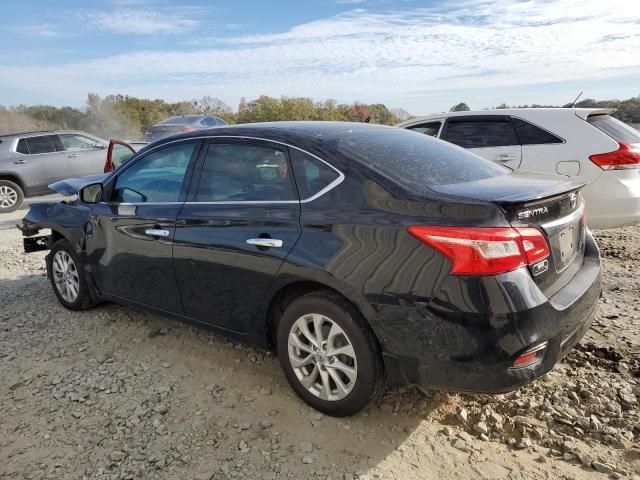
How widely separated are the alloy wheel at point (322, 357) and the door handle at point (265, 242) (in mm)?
429

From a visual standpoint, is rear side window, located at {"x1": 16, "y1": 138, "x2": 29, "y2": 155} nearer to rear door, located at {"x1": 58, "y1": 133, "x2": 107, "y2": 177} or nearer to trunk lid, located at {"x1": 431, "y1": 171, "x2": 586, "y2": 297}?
Answer: rear door, located at {"x1": 58, "y1": 133, "x2": 107, "y2": 177}

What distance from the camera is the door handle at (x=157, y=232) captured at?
341cm

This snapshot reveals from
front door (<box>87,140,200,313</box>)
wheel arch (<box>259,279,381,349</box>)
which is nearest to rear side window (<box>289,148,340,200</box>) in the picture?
wheel arch (<box>259,279,381,349</box>)

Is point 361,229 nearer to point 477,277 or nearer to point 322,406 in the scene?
point 477,277

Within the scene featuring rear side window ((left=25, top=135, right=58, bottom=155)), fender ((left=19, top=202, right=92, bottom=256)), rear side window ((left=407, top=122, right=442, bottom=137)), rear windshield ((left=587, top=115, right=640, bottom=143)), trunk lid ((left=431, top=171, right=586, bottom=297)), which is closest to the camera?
trunk lid ((left=431, top=171, right=586, bottom=297))

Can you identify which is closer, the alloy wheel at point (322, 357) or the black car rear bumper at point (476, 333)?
the black car rear bumper at point (476, 333)

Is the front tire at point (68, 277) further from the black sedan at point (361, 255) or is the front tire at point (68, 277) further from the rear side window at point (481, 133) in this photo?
the rear side window at point (481, 133)

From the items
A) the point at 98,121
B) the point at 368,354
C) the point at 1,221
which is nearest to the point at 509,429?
the point at 368,354

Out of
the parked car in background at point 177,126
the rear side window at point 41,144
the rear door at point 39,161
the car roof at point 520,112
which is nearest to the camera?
the car roof at point 520,112

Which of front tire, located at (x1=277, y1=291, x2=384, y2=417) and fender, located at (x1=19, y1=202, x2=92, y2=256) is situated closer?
front tire, located at (x1=277, y1=291, x2=384, y2=417)

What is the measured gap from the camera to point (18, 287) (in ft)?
17.1

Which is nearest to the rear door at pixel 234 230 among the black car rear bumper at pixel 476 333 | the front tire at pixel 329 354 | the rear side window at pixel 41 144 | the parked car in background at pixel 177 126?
the front tire at pixel 329 354

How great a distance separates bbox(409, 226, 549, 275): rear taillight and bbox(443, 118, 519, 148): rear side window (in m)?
4.10

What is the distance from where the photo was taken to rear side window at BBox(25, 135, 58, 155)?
11.0 m
